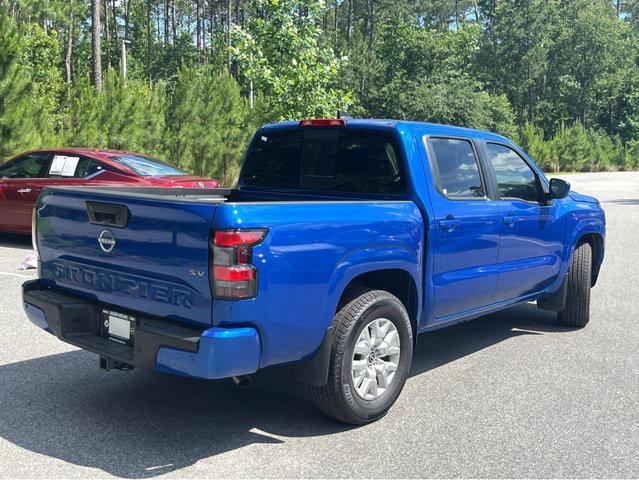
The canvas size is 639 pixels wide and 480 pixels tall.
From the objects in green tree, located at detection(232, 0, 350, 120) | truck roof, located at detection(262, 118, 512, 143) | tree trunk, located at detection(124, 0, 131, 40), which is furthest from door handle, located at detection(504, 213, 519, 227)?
tree trunk, located at detection(124, 0, 131, 40)

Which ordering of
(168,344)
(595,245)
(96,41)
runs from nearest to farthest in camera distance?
(168,344)
(595,245)
(96,41)

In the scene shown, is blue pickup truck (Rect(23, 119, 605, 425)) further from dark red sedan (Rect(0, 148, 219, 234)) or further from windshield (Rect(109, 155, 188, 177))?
windshield (Rect(109, 155, 188, 177))

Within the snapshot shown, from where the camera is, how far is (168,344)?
356 cm

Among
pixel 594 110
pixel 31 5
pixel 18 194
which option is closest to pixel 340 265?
pixel 18 194

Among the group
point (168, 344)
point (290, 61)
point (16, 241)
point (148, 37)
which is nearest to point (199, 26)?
point (148, 37)

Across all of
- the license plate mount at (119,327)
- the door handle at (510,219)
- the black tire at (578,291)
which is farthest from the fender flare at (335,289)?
the black tire at (578,291)

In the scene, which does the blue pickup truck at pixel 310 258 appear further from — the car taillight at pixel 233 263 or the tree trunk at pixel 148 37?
the tree trunk at pixel 148 37

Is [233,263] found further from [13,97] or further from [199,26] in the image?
[199,26]

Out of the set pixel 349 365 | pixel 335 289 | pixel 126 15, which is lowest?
pixel 349 365

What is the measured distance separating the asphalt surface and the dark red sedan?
481 centimetres

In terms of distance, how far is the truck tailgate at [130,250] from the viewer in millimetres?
3531

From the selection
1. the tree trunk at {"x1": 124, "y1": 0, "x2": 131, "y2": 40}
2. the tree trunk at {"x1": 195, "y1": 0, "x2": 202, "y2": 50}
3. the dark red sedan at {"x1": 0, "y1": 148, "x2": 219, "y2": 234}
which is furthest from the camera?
the tree trunk at {"x1": 195, "y1": 0, "x2": 202, "y2": 50}

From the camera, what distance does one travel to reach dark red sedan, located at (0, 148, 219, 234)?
10.6 m

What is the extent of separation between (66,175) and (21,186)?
85 cm
